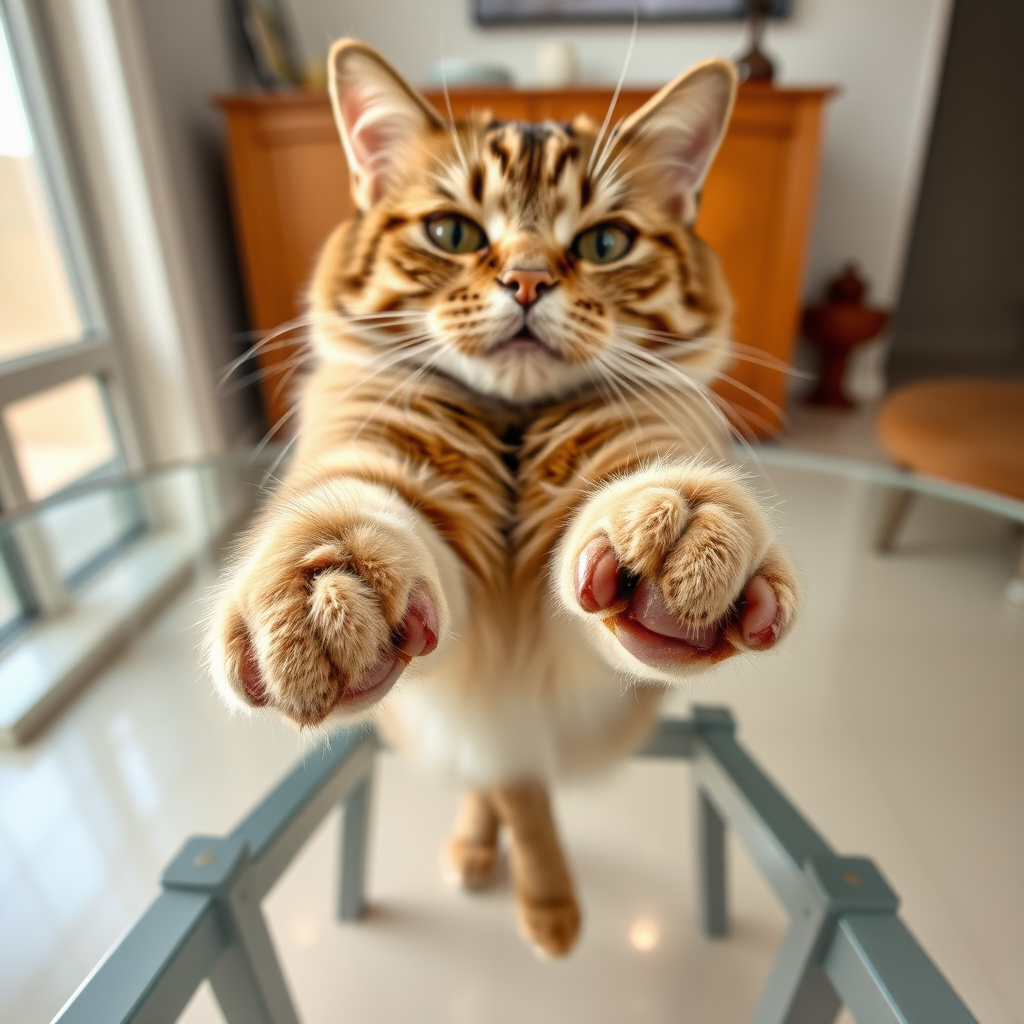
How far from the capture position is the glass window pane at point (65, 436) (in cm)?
137

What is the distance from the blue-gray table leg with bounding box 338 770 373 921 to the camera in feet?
2.39

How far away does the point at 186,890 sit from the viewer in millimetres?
470

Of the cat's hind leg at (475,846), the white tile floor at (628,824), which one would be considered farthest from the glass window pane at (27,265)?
the cat's hind leg at (475,846)

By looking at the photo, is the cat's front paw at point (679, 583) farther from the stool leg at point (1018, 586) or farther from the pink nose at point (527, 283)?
the stool leg at point (1018, 586)

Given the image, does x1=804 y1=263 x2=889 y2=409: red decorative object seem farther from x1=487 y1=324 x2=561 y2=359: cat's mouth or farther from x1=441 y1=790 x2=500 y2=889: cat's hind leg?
x1=487 y1=324 x2=561 y2=359: cat's mouth

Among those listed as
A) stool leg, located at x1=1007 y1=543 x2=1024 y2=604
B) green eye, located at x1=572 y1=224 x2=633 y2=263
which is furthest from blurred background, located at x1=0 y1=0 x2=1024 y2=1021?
green eye, located at x1=572 y1=224 x2=633 y2=263

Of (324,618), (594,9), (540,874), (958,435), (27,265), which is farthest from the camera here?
(594,9)

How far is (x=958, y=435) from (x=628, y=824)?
0.85 metres

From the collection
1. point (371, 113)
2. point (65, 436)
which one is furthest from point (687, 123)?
point (65, 436)

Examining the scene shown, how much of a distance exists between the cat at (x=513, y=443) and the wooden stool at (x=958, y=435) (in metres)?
0.68

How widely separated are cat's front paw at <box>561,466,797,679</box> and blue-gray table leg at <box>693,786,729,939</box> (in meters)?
0.47

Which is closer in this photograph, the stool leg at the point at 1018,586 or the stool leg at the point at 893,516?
the stool leg at the point at 1018,586

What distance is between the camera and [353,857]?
73 centimetres

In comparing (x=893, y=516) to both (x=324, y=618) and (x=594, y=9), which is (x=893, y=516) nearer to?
(x=324, y=618)
